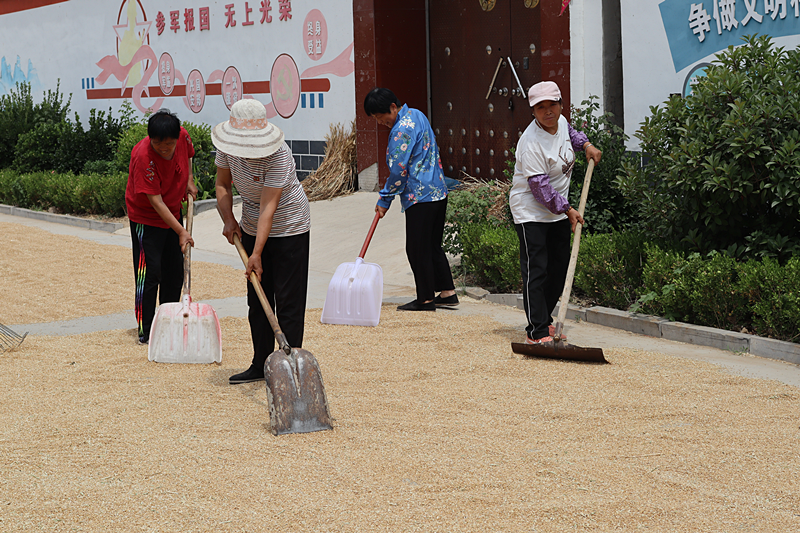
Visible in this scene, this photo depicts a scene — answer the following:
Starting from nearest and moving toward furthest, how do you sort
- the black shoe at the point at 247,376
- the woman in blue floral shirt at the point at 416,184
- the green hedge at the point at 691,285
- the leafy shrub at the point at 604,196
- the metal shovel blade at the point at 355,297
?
the black shoe at the point at 247,376
the green hedge at the point at 691,285
the metal shovel blade at the point at 355,297
the woman in blue floral shirt at the point at 416,184
the leafy shrub at the point at 604,196

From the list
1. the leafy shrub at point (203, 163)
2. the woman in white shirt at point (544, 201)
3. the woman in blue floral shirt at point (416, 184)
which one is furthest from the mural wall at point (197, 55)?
the woman in white shirt at point (544, 201)

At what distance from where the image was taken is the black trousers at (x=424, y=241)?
738cm

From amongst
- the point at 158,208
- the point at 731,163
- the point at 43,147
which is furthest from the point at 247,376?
the point at 43,147

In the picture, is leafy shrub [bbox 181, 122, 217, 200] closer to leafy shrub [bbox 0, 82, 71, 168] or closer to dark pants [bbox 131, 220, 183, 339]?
leafy shrub [bbox 0, 82, 71, 168]

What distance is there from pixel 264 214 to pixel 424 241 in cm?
277

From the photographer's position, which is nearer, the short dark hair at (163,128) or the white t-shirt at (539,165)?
the white t-shirt at (539,165)

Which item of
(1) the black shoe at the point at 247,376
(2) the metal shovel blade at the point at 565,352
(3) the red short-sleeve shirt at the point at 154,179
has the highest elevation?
(3) the red short-sleeve shirt at the point at 154,179

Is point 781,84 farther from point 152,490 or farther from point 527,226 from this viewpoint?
point 152,490

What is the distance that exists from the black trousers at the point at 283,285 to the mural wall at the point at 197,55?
8.85 meters

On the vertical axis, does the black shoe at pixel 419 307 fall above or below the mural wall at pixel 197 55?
below

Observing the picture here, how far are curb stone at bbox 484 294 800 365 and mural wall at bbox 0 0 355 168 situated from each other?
301 inches

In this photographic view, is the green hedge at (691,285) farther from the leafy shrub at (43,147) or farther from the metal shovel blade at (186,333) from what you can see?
the leafy shrub at (43,147)

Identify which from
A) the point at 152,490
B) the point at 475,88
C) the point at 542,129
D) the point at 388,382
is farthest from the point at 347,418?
the point at 475,88

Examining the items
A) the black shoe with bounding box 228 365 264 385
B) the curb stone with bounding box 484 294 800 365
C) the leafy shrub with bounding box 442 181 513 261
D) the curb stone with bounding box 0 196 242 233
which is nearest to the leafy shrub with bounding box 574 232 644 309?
the curb stone with bounding box 484 294 800 365
